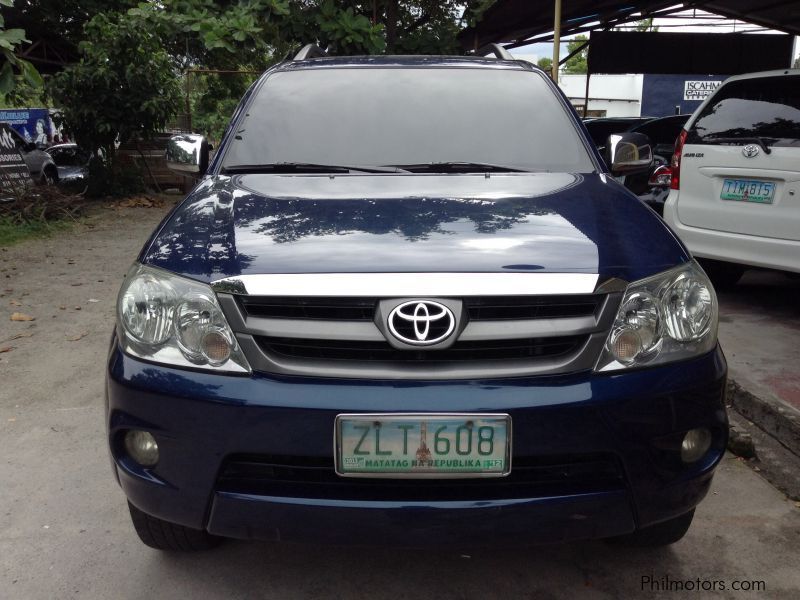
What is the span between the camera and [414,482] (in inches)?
76.0

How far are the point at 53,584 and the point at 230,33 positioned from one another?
6877 mm

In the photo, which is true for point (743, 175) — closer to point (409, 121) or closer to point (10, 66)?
point (409, 121)

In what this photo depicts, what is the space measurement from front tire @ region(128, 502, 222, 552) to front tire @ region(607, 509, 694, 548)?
4.31ft

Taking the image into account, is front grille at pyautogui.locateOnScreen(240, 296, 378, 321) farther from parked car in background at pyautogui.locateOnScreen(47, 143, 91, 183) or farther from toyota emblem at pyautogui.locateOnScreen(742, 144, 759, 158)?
parked car in background at pyautogui.locateOnScreen(47, 143, 91, 183)

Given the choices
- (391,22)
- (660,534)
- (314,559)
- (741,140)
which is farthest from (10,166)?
(660,534)

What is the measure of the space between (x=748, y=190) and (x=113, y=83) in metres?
10.6

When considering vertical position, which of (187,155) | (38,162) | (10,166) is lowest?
(38,162)

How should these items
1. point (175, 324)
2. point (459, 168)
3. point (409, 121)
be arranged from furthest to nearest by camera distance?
1. point (409, 121)
2. point (459, 168)
3. point (175, 324)

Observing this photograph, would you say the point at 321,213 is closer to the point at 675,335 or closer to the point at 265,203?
the point at 265,203

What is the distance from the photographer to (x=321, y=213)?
240 centimetres

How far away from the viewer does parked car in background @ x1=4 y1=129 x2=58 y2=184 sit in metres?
13.9

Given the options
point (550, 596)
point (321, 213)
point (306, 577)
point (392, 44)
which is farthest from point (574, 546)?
point (392, 44)

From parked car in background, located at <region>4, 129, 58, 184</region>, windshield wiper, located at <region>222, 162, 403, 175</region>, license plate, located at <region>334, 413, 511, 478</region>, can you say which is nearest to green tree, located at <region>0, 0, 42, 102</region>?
windshield wiper, located at <region>222, 162, 403, 175</region>

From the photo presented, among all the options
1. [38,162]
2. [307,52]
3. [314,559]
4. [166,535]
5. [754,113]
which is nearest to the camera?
[166,535]
